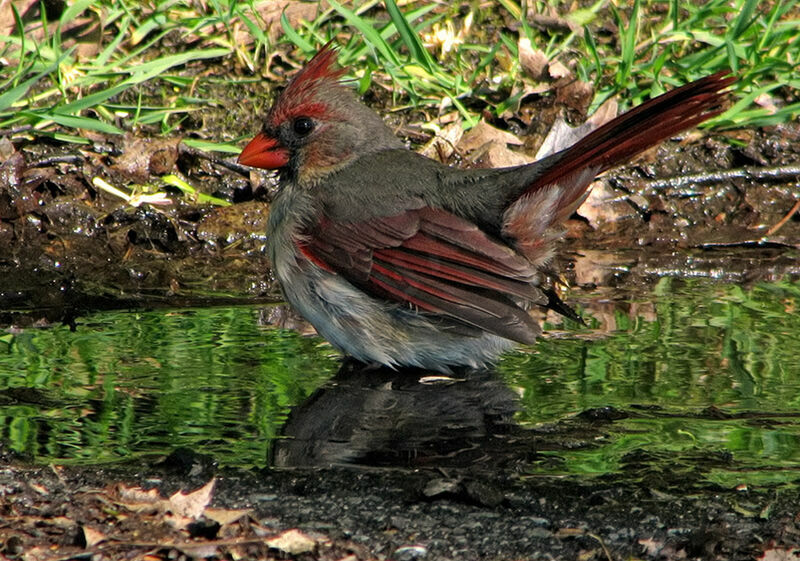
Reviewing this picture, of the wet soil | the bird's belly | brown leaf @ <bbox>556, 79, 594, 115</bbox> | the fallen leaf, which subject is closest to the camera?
the fallen leaf

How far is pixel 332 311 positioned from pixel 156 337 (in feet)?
2.41

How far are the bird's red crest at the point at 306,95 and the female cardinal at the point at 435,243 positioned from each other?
0.20ft

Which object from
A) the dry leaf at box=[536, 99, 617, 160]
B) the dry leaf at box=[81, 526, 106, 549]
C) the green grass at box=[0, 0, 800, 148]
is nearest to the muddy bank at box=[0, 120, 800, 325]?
the green grass at box=[0, 0, 800, 148]

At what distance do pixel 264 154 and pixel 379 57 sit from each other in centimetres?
170

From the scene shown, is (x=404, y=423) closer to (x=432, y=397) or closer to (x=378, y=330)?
(x=432, y=397)

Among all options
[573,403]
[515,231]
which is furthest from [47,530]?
[515,231]

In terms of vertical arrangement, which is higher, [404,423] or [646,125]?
[646,125]

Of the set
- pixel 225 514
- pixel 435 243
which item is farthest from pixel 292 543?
pixel 435 243

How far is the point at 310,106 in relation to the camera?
5164 millimetres

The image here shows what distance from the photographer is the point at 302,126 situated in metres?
5.20

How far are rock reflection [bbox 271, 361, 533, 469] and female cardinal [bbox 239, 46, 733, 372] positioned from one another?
0.54 feet

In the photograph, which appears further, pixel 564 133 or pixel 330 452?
pixel 564 133

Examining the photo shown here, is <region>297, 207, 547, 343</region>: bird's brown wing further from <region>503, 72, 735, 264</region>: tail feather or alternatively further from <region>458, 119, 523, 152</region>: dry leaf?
<region>458, 119, 523, 152</region>: dry leaf

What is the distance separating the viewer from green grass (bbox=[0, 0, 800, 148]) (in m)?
6.50
